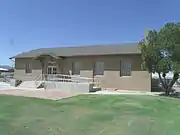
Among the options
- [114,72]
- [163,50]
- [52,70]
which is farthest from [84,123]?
[52,70]

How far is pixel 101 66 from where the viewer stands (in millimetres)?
30484

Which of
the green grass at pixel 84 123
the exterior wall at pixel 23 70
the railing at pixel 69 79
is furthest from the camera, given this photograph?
the exterior wall at pixel 23 70

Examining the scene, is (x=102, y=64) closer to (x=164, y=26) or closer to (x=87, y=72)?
(x=87, y=72)

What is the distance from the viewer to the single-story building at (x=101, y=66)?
28.4 m

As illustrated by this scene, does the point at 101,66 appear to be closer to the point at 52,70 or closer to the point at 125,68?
the point at 125,68

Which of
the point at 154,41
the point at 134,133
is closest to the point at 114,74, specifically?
the point at 154,41

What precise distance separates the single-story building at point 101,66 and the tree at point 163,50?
3539mm

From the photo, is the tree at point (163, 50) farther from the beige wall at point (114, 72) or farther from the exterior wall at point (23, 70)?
the exterior wall at point (23, 70)

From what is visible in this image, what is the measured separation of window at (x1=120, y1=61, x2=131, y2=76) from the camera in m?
29.0

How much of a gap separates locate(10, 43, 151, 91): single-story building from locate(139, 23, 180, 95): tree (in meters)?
3.54

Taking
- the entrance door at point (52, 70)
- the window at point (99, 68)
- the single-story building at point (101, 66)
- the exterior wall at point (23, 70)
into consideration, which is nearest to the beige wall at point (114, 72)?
the single-story building at point (101, 66)

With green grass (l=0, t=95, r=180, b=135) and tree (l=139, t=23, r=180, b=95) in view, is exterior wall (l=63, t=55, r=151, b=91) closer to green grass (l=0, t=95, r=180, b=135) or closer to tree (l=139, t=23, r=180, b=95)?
tree (l=139, t=23, r=180, b=95)

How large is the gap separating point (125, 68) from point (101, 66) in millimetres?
2860

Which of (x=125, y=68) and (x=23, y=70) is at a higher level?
(x=125, y=68)
